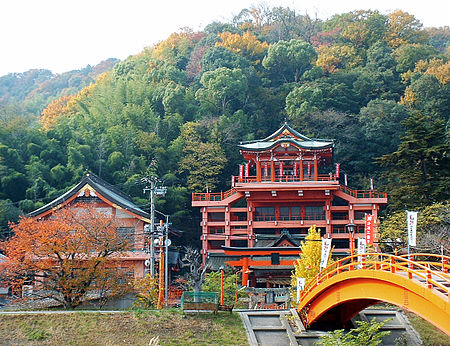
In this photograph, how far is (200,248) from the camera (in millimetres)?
41500

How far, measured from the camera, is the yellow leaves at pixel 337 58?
182 feet

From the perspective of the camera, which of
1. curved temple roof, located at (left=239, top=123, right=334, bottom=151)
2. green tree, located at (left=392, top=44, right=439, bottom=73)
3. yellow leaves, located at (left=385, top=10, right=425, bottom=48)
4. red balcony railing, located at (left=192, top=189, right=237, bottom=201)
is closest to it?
curved temple roof, located at (left=239, top=123, right=334, bottom=151)

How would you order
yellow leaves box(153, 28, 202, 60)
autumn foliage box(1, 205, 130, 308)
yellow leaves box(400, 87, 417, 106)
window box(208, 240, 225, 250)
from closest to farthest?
autumn foliage box(1, 205, 130, 308)
window box(208, 240, 225, 250)
yellow leaves box(400, 87, 417, 106)
yellow leaves box(153, 28, 202, 60)

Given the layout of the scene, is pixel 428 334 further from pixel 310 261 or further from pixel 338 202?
pixel 338 202

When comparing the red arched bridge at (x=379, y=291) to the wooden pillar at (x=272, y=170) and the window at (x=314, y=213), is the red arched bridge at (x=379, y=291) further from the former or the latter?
the window at (x=314, y=213)

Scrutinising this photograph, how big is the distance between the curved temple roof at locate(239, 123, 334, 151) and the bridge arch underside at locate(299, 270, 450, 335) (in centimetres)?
1706

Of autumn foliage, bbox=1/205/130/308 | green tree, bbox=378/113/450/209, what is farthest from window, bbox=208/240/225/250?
autumn foliage, bbox=1/205/130/308

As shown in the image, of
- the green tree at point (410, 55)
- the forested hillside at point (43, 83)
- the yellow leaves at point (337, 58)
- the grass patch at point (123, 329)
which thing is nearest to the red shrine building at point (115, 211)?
the grass patch at point (123, 329)

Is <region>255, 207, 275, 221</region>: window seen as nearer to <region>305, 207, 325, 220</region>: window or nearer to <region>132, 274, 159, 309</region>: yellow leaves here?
<region>305, 207, 325, 220</region>: window

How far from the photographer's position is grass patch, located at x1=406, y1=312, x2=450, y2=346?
20.7 meters

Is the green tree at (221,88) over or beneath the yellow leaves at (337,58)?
beneath

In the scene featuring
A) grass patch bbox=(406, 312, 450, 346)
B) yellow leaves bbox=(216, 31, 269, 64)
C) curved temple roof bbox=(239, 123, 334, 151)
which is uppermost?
yellow leaves bbox=(216, 31, 269, 64)

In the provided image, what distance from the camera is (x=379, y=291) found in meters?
17.3

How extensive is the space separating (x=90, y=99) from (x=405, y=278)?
45.2m
